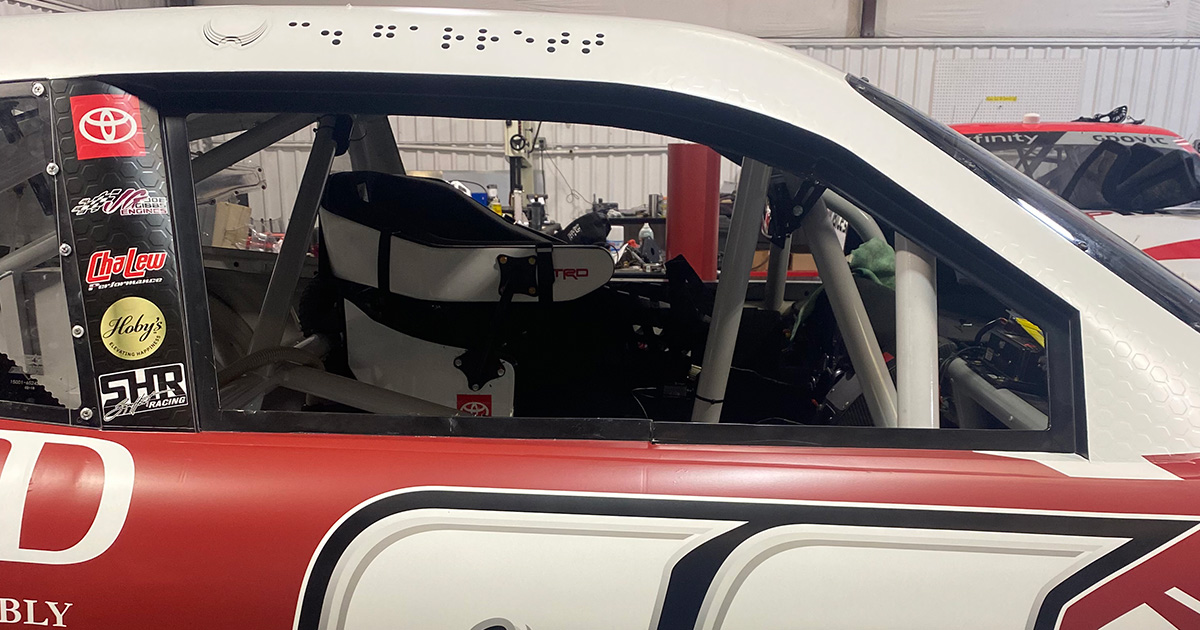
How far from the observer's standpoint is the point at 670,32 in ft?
3.00

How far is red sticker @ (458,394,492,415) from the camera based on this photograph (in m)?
1.69

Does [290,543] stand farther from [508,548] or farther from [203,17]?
[203,17]

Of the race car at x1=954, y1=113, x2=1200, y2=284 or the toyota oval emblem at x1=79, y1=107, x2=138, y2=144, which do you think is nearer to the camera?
the toyota oval emblem at x1=79, y1=107, x2=138, y2=144

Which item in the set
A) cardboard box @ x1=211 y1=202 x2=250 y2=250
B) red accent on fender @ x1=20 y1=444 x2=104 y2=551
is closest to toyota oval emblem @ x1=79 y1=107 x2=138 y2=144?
red accent on fender @ x1=20 y1=444 x2=104 y2=551

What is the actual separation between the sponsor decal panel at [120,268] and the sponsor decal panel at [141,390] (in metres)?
0.12

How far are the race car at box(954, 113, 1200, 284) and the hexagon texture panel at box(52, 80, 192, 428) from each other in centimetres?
491

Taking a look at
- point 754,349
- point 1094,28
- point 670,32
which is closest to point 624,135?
point 1094,28

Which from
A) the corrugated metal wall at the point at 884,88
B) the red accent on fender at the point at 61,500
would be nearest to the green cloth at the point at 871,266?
the red accent on fender at the point at 61,500

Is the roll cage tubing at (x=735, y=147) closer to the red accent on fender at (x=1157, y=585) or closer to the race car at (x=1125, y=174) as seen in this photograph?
the red accent on fender at (x=1157, y=585)

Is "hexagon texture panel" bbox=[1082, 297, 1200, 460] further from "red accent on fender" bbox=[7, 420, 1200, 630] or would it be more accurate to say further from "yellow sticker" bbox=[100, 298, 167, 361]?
"yellow sticker" bbox=[100, 298, 167, 361]

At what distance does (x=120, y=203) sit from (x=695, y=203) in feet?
14.5

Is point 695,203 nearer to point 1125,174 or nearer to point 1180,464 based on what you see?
point 1125,174

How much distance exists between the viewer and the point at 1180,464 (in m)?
0.80

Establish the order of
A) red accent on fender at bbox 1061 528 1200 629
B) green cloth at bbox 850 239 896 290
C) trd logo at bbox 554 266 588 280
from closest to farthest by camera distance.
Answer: red accent on fender at bbox 1061 528 1200 629
trd logo at bbox 554 266 588 280
green cloth at bbox 850 239 896 290
